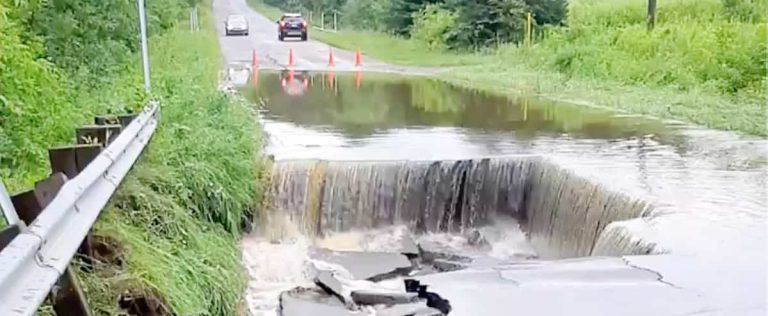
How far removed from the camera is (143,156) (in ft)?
24.4

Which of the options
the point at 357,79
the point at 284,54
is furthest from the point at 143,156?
the point at 284,54

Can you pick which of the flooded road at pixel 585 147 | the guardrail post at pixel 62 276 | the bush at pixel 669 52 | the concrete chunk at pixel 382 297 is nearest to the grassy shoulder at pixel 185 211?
the guardrail post at pixel 62 276

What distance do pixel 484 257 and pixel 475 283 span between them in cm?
299

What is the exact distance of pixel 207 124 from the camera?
1008cm

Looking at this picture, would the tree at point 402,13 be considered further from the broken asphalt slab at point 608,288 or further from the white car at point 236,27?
the broken asphalt slab at point 608,288

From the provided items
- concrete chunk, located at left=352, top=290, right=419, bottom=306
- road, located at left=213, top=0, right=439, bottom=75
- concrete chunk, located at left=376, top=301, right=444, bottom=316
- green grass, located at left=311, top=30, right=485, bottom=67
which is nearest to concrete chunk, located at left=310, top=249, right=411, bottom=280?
concrete chunk, located at left=352, top=290, right=419, bottom=306

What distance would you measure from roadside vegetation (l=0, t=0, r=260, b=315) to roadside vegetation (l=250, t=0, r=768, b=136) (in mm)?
7680

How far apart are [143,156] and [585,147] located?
6633 mm

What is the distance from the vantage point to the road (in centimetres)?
2645

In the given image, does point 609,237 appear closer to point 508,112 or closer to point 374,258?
point 374,258

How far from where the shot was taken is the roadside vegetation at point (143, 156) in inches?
219

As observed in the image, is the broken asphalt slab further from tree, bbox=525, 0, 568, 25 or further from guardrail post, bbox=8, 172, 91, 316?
tree, bbox=525, 0, 568, 25

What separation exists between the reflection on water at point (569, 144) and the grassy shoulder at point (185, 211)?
1.46 m

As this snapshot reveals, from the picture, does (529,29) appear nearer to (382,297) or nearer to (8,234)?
(382,297)
